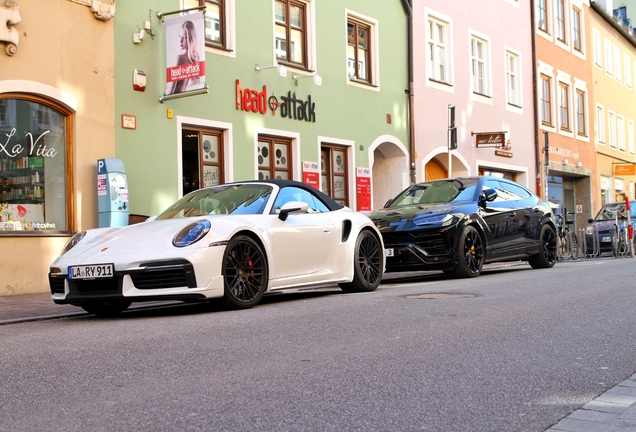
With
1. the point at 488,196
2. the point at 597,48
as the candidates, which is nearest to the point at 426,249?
the point at 488,196

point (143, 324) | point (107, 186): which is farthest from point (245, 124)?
point (143, 324)

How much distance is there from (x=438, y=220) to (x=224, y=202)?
13.8 feet

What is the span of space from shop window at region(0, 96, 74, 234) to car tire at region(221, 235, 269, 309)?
5.54 m

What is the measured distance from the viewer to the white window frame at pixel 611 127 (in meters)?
40.8

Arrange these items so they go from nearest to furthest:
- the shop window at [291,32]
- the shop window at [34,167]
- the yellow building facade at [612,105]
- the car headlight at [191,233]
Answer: the car headlight at [191,233] < the shop window at [34,167] < the shop window at [291,32] < the yellow building facade at [612,105]

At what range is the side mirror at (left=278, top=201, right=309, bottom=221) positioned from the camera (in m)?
9.11

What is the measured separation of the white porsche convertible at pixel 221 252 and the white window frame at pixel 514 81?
67.9 feet

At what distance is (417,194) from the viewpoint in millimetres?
14453

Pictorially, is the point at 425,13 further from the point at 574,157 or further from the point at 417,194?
the point at 574,157

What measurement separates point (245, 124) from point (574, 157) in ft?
70.7

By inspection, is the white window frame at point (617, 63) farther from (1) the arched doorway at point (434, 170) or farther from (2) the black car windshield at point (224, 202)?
(2) the black car windshield at point (224, 202)

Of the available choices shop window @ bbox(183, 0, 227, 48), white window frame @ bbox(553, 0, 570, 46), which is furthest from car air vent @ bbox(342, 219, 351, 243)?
white window frame @ bbox(553, 0, 570, 46)

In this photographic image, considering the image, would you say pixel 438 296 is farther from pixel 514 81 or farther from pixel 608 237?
pixel 514 81

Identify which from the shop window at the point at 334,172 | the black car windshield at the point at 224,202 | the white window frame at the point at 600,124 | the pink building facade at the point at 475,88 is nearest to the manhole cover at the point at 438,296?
the black car windshield at the point at 224,202
